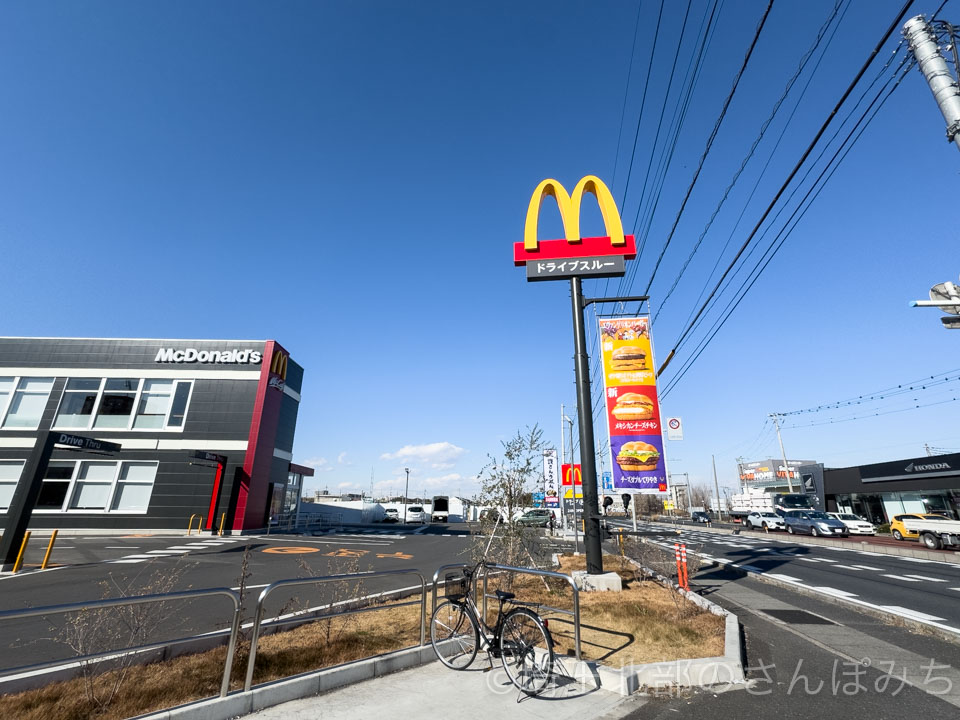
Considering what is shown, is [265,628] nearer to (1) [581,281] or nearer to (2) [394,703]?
(2) [394,703]

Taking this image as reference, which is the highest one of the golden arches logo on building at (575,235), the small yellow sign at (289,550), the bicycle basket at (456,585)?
the golden arches logo on building at (575,235)

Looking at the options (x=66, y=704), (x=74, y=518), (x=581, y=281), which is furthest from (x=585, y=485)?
(x=74, y=518)

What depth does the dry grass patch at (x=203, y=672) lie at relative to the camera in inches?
149

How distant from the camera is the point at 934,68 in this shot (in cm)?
613

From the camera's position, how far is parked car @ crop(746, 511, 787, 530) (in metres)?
36.5

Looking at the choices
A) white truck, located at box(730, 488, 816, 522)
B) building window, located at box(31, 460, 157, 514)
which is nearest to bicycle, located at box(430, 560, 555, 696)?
building window, located at box(31, 460, 157, 514)

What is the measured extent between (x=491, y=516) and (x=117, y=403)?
96.0 feet

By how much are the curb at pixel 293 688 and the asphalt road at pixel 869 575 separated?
695cm

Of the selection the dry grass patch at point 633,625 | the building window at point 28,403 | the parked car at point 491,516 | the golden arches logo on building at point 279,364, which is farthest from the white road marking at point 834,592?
the building window at point 28,403

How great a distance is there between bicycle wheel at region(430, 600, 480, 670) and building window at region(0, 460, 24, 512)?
1291 inches

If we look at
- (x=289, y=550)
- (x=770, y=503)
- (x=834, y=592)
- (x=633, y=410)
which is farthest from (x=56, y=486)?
(x=770, y=503)

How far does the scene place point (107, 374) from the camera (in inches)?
1093

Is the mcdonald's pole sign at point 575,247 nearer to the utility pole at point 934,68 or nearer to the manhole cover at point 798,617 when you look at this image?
the utility pole at point 934,68

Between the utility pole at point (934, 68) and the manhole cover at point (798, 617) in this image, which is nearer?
the utility pole at point (934, 68)
